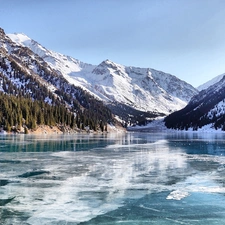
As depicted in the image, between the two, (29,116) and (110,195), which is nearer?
(110,195)

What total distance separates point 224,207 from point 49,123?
144903 mm

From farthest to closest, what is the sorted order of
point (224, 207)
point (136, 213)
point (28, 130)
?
point (28, 130) → point (224, 207) → point (136, 213)

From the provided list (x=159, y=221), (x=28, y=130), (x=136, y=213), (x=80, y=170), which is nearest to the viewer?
(x=159, y=221)

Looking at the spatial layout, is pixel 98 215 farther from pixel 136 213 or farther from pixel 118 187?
pixel 118 187

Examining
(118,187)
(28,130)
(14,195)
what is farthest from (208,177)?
(28,130)

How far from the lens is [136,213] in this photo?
1575cm

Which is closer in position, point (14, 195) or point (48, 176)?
point (14, 195)

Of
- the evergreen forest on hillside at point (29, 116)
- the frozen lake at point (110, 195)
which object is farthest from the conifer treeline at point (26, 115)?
the frozen lake at point (110, 195)

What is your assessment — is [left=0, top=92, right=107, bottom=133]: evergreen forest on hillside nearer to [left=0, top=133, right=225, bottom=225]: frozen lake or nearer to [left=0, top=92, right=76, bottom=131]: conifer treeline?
[left=0, top=92, right=76, bottom=131]: conifer treeline

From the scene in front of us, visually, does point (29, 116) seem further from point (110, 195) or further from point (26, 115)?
point (110, 195)

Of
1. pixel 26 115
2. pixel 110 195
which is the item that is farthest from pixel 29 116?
pixel 110 195

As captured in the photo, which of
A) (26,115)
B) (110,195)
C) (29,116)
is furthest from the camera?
(29,116)

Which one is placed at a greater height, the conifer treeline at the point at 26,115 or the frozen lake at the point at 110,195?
the conifer treeline at the point at 26,115

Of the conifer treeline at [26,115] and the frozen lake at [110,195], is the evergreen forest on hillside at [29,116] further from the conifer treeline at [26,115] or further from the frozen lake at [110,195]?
the frozen lake at [110,195]
